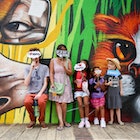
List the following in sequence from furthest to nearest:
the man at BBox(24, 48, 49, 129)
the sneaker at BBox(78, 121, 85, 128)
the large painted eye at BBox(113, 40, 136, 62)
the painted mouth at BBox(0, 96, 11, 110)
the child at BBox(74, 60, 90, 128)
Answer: the large painted eye at BBox(113, 40, 136, 62) < the painted mouth at BBox(0, 96, 11, 110) < the child at BBox(74, 60, 90, 128) < the sneaker at BBox(78, 121, 85, 128) < the man at BBox(24, 48, 49, 129)

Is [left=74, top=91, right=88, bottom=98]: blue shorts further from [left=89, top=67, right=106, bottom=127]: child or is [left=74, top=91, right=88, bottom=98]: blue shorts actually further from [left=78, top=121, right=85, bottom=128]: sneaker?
[left=78, top=121, right=85, bottom=128]: sneaker

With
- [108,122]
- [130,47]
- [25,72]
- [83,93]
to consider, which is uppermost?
[130,47]

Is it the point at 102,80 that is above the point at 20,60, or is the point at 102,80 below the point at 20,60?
below

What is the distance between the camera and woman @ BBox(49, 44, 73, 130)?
5.54 metres

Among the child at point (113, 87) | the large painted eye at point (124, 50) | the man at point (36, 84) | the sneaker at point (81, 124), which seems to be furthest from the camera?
the large painted eye at point (124, 50)

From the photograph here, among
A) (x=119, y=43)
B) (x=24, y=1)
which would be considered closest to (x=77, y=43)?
(x=119, y=43)

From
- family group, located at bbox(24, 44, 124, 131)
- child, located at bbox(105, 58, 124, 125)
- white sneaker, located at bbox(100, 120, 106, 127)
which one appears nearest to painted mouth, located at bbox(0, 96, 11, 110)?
family group, located at bbox(24, 44, 124, 131)

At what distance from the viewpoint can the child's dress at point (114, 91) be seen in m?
5.73

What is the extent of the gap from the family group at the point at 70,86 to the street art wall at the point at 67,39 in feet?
0.75

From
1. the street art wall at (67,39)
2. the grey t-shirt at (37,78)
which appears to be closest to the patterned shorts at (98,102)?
the street art wall at (67,39)

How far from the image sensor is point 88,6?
19.4 ft

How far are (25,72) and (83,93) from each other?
1.15m

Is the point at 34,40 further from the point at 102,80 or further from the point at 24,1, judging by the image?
the point at 102,80

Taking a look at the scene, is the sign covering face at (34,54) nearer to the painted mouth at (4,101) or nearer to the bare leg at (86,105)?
the painted mouth at (4,101)
